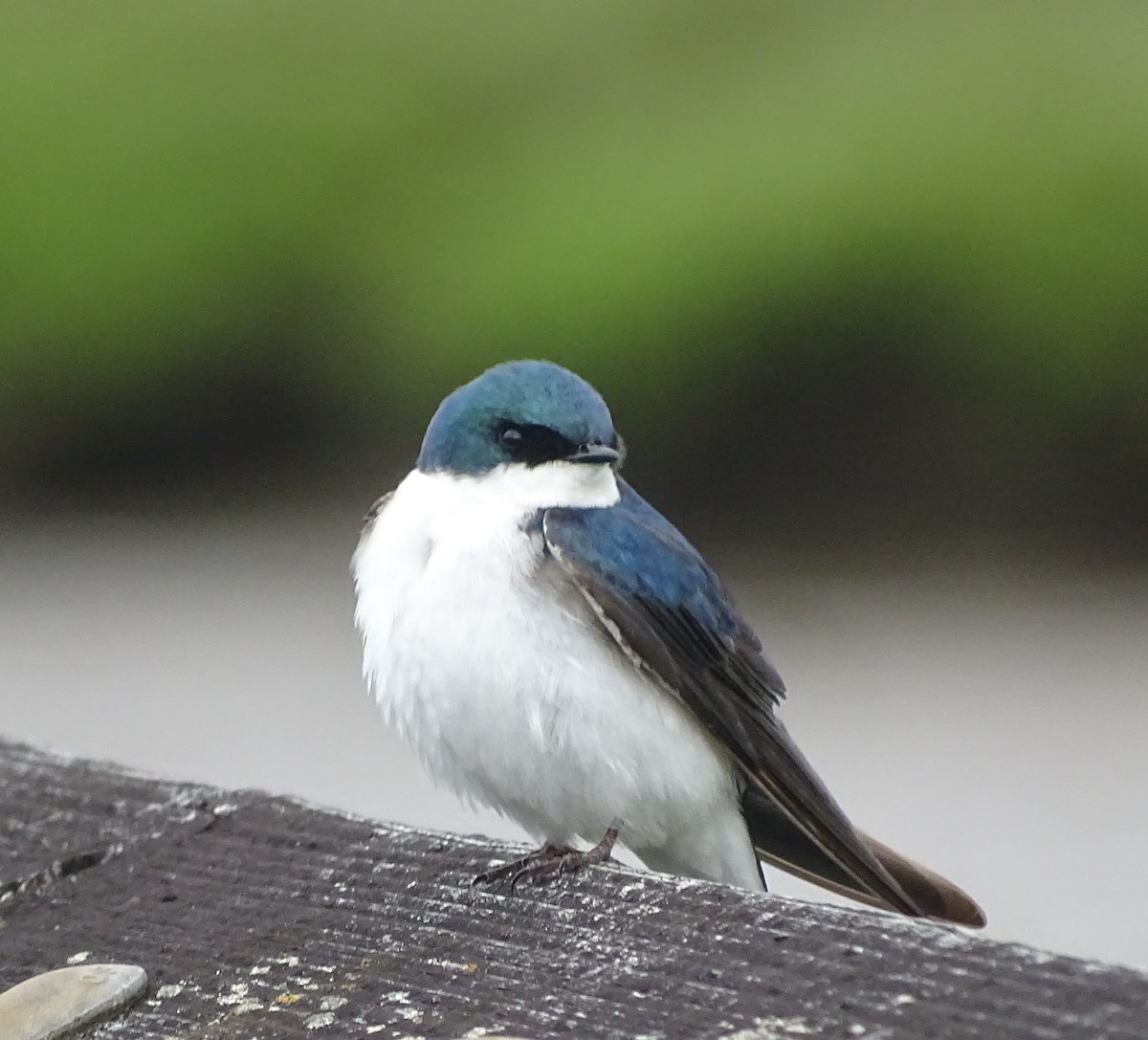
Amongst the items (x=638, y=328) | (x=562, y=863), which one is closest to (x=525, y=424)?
(x=562, y=863)

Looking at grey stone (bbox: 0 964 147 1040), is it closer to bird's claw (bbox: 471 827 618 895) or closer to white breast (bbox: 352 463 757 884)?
bird's claw (bbox: 471 827 618 895)

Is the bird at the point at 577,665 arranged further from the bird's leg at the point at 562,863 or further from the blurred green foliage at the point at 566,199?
the blurred green foliage at the point at 566,199

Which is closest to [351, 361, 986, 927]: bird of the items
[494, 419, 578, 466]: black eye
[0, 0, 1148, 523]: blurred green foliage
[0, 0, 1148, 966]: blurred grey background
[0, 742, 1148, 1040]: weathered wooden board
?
[494, 419, 578, 466]: black eye

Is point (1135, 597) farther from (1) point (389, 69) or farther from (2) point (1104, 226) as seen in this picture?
(1) point (389, 69)

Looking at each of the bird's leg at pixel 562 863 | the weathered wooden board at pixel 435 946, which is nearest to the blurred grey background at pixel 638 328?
the bird's leg at pixel 562 863

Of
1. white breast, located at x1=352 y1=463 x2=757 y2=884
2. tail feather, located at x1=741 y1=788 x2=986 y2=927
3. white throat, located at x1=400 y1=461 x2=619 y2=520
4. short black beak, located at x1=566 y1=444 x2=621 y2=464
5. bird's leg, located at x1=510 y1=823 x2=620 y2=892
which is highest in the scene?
short black beak, located at x1=566 y1=444 x2=621 y2=464

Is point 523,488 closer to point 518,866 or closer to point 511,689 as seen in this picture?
point 511,689

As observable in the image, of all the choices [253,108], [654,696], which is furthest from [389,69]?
[654,696]
